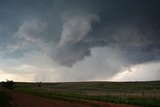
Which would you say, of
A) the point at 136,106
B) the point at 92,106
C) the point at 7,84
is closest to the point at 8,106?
the point at 92,106

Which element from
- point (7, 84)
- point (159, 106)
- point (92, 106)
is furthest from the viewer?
point (7, 84)

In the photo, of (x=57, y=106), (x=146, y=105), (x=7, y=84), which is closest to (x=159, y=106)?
(x=146, y=105)

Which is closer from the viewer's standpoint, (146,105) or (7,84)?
(146,105)

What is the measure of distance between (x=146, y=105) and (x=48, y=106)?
11.9 metres

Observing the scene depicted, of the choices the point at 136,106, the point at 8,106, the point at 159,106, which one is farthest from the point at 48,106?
the point at 159,106

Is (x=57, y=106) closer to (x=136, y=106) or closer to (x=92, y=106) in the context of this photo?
(x=92, y=106)

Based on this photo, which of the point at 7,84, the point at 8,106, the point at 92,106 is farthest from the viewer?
the point at 7,84

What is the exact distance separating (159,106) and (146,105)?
6.74ft

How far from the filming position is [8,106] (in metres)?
30.3

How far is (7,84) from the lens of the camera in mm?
139500

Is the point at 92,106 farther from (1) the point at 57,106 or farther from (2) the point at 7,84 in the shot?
(2) the point at 7,84

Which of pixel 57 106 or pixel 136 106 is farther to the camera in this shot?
pixel 136 106

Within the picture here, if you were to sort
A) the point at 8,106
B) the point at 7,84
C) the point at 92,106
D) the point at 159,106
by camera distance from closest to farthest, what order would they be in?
1. the point at 8,106
2. the point at 92,106
3. the point at 159,106
4. the point at 7,84

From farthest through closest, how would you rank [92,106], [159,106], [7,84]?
[7,84] → [159,106] → [92,106]
